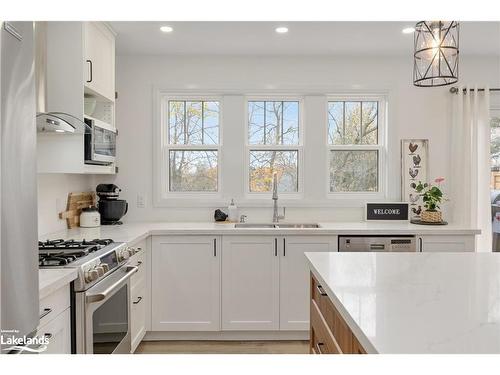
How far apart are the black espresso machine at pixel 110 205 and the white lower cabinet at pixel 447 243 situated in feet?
8.37

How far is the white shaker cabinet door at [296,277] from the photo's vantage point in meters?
3.15

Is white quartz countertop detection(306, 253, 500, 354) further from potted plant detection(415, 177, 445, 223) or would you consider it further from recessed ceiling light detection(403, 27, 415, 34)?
recessed ceiling light detection(403, 27, 415, 34)

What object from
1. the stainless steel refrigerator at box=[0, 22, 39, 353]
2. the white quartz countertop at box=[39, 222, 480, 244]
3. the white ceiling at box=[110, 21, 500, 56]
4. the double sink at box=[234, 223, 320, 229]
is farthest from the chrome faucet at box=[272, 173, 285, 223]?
the stainless steel refrigerator at box=[0, 22, 39, 353]

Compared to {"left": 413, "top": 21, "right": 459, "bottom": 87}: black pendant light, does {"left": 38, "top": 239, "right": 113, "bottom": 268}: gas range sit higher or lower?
lower

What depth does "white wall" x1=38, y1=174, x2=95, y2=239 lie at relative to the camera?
2737 millimetres

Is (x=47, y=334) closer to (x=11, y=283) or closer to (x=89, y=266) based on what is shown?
(x=89, y=266)

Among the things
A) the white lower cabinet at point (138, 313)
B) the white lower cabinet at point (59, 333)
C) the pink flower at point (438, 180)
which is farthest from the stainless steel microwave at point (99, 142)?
the pink flower at point (438, 180)

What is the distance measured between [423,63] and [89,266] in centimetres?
187

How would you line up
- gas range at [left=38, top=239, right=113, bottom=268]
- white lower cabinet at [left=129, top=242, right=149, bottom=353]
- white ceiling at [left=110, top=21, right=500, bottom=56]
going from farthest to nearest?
white ceiling at [left=110, top=21, right=500, bottom=56]
white lower cabinet at [left=129, top=242, right=149, bottom=353]
gas range at [left=38, top=239, right=113, bottom=268]

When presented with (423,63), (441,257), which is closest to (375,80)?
(423,63)

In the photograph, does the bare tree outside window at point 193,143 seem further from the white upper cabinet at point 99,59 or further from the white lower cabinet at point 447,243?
the white lower cabinet at point 447,243

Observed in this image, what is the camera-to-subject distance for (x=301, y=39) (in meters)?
3.28

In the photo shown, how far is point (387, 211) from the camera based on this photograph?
361 cm

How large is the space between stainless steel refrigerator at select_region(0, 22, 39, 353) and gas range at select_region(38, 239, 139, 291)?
0.82 metres
